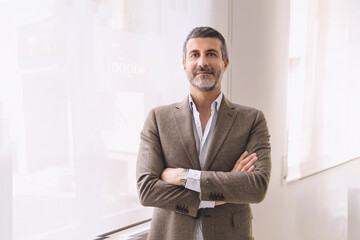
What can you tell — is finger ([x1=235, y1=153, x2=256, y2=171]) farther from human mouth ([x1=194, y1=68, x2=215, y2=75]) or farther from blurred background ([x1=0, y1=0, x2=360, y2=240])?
blurred background ([x1=0, y1=0, x2=360, y2=240])

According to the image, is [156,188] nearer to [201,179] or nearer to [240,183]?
[201,179]

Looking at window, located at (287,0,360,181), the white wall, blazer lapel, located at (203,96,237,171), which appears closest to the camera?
blazer lapel, located at (203,96,237,171)

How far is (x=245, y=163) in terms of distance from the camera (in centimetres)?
148

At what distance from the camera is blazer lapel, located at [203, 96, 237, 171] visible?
1488 mm

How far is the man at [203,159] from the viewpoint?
4.63 ft

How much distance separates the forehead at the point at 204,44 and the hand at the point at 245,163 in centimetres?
52

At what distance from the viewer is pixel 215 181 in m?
1.39

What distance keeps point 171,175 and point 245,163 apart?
1.14 feet

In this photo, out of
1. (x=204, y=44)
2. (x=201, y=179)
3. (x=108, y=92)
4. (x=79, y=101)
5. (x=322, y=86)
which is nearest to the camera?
(x=201, y=179)

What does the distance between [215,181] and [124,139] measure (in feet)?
2.36

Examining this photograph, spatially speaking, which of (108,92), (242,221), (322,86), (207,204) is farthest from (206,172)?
(322,86)

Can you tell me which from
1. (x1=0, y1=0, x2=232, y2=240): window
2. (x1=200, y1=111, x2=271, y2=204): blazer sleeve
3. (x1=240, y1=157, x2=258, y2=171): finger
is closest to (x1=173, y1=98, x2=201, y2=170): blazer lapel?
(x1=200, y1=111, x2=271, y2=204): blazer sleeve

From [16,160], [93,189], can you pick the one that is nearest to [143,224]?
[93,189]

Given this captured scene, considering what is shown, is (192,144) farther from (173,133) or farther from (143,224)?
(143,224)
